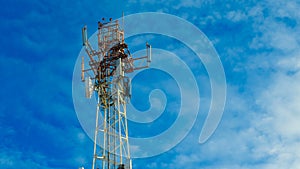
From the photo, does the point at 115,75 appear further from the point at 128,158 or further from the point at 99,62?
the point at 128,158

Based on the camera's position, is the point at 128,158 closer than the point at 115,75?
Yes

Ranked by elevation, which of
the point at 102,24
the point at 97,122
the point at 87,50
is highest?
the point at 102,24

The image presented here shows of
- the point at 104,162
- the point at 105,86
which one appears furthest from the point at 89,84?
the point at 104,162

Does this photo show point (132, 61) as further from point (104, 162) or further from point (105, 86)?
point (104, 162)

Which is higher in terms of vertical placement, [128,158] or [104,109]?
[104,109]

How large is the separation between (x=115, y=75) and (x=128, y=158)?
26.9 feet

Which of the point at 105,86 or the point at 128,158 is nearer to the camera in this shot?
the point at 128,158

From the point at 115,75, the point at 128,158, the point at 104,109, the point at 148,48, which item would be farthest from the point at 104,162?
the point at 148,48

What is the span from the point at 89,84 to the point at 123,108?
3.94m

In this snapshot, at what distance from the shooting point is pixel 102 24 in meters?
52.8

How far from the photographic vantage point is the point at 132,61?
50938 mm

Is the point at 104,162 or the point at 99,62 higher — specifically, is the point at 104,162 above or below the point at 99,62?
below

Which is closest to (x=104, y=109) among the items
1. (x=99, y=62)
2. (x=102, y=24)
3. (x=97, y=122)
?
(x=97, y=122)

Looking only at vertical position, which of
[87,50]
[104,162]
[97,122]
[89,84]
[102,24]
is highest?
[102,24]
